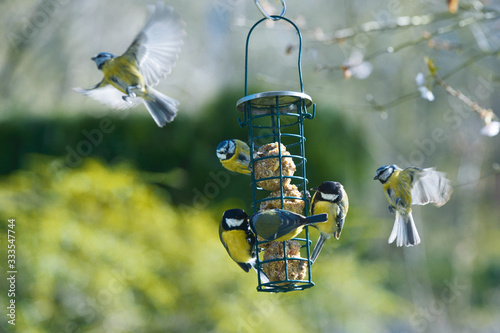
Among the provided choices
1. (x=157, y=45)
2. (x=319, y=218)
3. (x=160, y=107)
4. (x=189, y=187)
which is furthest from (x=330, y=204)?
(x=189, y=187)

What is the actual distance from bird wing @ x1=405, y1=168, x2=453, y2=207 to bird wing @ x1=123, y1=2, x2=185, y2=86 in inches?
60.8

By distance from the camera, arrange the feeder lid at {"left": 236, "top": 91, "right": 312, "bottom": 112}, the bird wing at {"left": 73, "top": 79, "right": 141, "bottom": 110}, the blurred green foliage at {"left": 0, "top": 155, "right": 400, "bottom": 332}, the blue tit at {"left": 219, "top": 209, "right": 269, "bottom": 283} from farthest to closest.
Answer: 1. the blurred green foliage at {"left": 0, "top": 155, "right": 400, "bottom": 332}
2. the bird wing at {"left": 73, "top": 79, "right": 141, "bottom": 110}
3. the blue tit at {"left": 219, "top": 209, "right": 269, "bottom": 283}
4. the feeder lid at {"left": 236, "top": 91, "right": 312, "bottom": 112}

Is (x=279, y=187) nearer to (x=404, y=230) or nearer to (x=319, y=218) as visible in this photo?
(x=319, y=218)

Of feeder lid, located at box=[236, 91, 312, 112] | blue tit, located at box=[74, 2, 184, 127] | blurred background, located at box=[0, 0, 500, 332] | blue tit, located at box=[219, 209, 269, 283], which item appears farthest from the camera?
blurred background, located at box=[0, 0, 500, 332]

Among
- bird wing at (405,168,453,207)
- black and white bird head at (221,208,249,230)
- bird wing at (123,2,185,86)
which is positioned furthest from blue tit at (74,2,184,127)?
bird wing at (405,168,453,207)

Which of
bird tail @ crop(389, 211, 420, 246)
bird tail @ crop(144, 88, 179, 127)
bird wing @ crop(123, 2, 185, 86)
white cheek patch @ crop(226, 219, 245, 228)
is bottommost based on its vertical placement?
white cheek patch @ crop(226, 219, 245, 228)

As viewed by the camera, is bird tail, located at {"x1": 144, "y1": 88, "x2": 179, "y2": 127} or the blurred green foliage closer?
bird tail, located at {"x1": 144, "y1": 88, "x2": 179, "y2": 127}

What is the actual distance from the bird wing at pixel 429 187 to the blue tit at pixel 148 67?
1.44 m

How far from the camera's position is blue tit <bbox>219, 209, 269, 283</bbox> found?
10.4 feet

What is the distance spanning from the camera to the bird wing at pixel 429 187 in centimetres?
330

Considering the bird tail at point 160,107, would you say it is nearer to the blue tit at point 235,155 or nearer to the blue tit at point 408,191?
the blue tit at point 235,155

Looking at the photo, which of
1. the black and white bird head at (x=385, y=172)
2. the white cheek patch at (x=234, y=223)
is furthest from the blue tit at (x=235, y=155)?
the black and white bird head at (x=385, y=172)

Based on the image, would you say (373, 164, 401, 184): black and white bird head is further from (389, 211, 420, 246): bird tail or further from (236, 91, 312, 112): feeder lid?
(236, 91, 312, 112): feeder lid

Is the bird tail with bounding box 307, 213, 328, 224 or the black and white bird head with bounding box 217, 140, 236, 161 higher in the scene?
the black and white bird head with bounding box 217, 140, 236, 161
